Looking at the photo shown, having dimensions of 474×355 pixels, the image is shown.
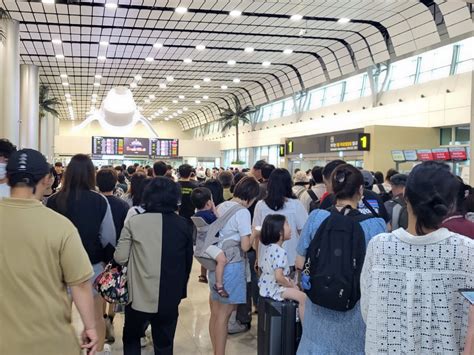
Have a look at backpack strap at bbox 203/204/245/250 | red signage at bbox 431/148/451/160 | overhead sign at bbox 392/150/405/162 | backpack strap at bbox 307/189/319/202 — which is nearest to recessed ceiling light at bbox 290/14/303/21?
overhead sign at bbox 392/150/405/162

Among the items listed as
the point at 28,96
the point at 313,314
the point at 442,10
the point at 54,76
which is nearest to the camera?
the point at 313,314

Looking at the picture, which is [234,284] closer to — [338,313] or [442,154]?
[338,313]

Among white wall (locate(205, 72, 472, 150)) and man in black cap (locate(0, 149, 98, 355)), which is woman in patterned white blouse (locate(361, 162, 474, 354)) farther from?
white wall (locate(205, 72, 472, 150))

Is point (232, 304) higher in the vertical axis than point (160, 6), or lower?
lower

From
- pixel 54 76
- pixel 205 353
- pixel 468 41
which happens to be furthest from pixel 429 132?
pixel 54 76

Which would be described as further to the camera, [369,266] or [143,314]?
[143,314]

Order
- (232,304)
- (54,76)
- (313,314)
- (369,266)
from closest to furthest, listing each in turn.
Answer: (369,266) < (313,314) < (232,304) < (54,76)

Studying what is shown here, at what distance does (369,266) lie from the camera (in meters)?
1.92

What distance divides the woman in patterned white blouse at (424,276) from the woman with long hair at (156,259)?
5.56 feet

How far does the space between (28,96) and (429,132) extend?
16.0m

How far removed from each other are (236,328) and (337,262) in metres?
2.95

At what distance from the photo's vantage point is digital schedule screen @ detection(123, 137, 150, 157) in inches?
1054

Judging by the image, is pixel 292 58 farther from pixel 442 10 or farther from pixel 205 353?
pixel 205 353

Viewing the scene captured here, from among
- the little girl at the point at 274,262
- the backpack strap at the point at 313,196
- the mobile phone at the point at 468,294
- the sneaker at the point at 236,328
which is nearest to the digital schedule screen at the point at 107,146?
the backpack strap at the point at 313,196
